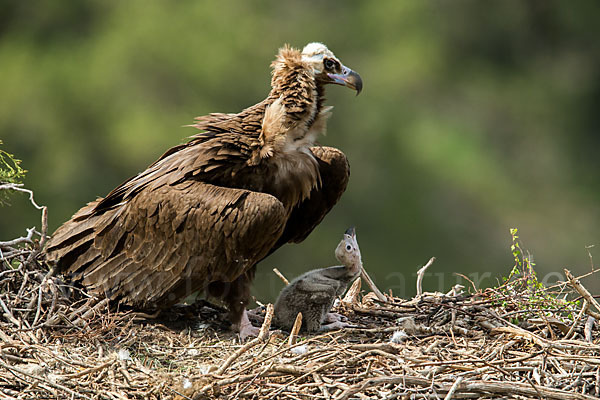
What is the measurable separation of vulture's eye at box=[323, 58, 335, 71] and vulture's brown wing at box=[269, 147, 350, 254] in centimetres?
62

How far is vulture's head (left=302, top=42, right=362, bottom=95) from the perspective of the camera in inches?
191

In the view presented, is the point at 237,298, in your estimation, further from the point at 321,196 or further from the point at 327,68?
the point at 327,68

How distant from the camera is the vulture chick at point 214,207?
4.48m

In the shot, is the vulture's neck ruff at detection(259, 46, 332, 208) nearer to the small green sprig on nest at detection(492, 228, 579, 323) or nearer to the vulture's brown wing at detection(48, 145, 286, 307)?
the vulture's brown wing at detection(48, 145, 286, 307)

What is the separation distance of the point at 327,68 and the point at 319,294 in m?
1.32

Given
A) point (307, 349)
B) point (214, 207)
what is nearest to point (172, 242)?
point (214, 207)

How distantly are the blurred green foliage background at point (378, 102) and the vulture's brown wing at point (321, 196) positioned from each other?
6324mm

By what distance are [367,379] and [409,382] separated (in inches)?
7.3

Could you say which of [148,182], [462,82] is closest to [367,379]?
[148,182]

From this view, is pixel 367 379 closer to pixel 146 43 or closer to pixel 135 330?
pixel 135 330

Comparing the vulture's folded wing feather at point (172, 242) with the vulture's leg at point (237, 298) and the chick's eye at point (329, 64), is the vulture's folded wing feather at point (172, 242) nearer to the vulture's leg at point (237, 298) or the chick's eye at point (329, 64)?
the vulture's leg at point (237, 298)

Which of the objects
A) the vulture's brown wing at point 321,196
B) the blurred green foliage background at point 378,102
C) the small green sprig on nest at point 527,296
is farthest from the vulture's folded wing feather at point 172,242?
the blurred green foliage background at point 378,102

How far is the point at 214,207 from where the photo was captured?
175 inches

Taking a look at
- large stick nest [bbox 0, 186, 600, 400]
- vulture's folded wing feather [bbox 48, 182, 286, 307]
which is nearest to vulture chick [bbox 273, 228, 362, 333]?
large stick nest [bbox 0, 186, 600, 400]
